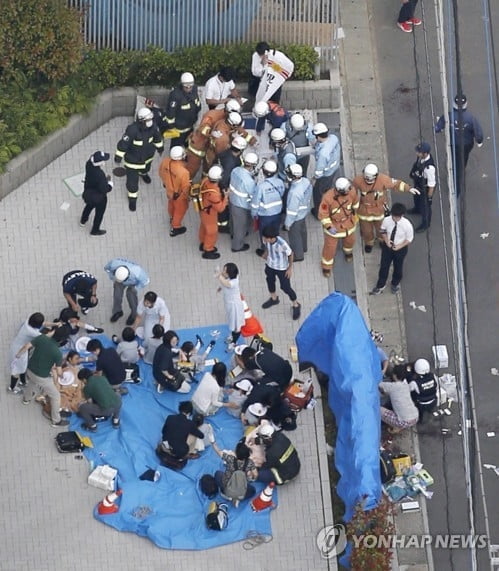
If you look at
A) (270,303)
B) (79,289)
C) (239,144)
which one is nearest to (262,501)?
(270,303)

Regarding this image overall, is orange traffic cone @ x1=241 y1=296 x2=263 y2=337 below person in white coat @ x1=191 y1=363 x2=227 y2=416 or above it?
above

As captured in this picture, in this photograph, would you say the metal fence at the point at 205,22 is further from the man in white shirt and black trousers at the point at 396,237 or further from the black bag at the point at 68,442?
the black bag at the point at 68,442

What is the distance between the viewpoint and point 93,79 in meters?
26.5

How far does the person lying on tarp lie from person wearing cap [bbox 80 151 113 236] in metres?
4.03

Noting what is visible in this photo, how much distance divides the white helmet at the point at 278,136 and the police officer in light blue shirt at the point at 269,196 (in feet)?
1.62

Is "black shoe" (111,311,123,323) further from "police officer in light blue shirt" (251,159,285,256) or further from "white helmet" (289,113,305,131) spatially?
"white helmet" (289,113,305,131)

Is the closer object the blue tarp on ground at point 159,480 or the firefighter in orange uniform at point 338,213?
the blue tarp on ground at point 159,480

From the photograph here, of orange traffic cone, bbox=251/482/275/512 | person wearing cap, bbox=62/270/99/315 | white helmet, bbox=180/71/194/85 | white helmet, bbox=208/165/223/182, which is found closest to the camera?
orange traffic cone, bbox=251/482/275/512

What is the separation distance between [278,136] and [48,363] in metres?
5.34

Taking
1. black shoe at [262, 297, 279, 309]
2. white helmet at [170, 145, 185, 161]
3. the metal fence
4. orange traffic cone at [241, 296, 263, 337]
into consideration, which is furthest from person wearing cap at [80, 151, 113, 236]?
black shoe at [262, 297, 279, 309]

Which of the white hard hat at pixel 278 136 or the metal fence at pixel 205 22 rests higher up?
the metal fence at pixel 205 22

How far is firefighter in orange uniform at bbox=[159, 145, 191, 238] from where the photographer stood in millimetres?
24406

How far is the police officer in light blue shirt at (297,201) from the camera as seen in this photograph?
79.0 ft

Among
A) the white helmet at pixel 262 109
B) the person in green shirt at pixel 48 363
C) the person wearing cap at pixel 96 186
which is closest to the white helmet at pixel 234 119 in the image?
the white helmet at pixel 262 109
